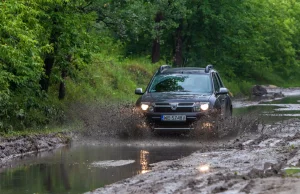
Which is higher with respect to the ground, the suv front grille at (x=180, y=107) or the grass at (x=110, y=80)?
the grass at (x=110, y=80)

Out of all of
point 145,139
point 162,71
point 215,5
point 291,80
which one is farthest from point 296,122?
point 291,80

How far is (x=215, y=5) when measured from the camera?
157ft

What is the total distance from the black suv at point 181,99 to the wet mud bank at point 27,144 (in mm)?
2040

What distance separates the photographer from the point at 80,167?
42.2 ft

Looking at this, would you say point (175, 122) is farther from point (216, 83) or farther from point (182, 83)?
point (216, 83)

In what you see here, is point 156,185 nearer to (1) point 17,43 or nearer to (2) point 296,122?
(1) point 17,43

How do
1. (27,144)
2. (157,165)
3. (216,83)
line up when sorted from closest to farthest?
(157,165)
(27,144)
(216,83)

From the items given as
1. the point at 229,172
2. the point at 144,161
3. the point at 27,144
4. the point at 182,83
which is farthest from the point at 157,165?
the point at 182,83

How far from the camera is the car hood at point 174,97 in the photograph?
17656mm

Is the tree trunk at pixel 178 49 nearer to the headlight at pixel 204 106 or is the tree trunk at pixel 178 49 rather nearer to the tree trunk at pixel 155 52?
the tree trunk at pixel 155 52

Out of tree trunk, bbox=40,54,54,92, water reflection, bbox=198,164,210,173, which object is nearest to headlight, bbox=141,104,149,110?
tree trunk, bbox=40,54,54,92

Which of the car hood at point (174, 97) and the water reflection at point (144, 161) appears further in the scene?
the car hood at point (174, 97)

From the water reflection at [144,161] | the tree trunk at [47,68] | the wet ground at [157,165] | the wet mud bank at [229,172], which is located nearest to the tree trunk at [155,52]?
the tree trunk at [47,68]

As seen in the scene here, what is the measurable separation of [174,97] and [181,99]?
0.22 metres
